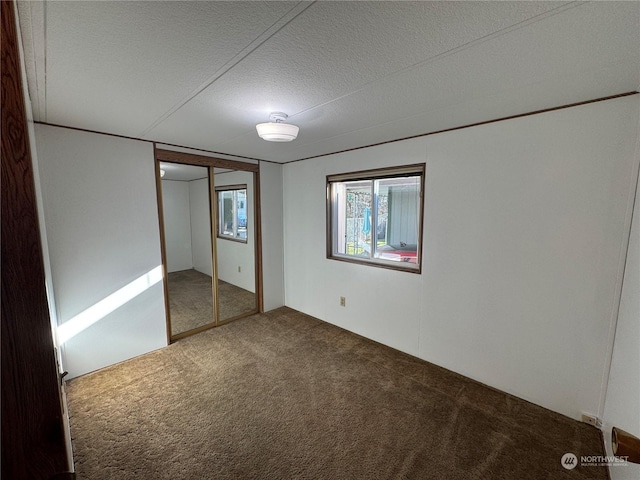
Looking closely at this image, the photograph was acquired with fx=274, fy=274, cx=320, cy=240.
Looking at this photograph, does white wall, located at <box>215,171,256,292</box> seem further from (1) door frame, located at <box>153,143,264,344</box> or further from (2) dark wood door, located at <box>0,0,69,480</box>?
(2) dark wood door, located at <box>0,0,69,480</box>

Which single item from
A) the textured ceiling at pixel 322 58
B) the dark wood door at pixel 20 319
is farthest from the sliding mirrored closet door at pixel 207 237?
the dark wood door at pixel 20 319

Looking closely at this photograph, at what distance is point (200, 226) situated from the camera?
3801mm

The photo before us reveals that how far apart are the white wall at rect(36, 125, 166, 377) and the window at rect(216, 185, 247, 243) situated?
1.07 meters

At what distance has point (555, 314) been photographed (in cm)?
204

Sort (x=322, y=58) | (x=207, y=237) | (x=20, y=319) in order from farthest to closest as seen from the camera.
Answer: (x=207, y=237), (x=322, y=58), (x=20, y=319)

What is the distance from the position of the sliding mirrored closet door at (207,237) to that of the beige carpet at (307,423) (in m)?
1.04

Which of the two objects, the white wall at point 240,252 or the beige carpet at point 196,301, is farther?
the white wall at point 240,252

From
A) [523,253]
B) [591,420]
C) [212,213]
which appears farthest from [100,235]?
[591,420]

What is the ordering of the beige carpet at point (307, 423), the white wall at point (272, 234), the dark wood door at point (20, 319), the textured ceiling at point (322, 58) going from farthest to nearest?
the white wall at point (272, 234) < the beige carpet at point (307, 423) < the textured ceiling at point (322, 58) < the dark wood door at point (20, 319)

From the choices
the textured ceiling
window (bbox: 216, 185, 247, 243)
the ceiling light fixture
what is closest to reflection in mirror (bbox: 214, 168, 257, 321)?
window (bbox: 216, 185, 247, 243)

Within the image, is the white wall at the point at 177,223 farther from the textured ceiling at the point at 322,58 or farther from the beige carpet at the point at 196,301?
the textured ceiling at the point at 322,58

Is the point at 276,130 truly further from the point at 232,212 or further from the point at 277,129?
the point at 232,212

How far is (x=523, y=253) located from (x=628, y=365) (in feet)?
2.85

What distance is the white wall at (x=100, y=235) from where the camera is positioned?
238cm
